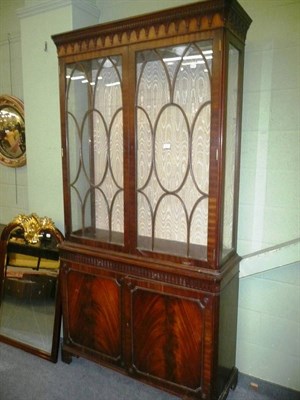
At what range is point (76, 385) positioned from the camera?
220cm

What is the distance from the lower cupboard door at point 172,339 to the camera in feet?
5.85

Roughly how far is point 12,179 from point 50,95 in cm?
108

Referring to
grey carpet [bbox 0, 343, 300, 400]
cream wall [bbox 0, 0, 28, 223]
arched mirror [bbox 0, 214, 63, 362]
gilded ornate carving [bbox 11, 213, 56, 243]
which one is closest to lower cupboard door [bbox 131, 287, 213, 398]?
grey carpet [bbox 0, 343, 300, 400]

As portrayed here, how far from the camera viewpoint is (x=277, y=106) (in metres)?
1.90

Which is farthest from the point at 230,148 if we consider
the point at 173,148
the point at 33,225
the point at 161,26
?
the point at 33,225

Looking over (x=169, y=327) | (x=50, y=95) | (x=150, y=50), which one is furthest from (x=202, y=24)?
(x=169, y=327)

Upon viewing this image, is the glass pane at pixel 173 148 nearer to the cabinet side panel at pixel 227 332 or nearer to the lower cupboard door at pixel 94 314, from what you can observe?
the cabinet side panel at pixel 227 332

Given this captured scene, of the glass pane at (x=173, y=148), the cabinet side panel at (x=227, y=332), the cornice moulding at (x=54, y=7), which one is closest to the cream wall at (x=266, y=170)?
the cornice moulding at (x=54, y=7)

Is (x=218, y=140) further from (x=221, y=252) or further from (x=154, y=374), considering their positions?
(x=154, y=374)

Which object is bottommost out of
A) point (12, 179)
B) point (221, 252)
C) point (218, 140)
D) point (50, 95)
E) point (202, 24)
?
point (221, 252)

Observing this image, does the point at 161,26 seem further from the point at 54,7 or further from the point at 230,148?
the point at 54,7

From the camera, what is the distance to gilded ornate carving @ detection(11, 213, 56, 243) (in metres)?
2.50

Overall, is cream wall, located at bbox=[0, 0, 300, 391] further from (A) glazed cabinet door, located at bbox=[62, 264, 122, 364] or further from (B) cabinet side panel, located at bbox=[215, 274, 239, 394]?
(A) glazed cabinet door, located at bbox=[62, 264, 122, 364]

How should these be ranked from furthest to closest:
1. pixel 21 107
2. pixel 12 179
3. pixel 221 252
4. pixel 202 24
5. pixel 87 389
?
pixel 12 179 < pixel 21 107 < pixel 87 389 < pixel 221 252 < pixel 202 24
